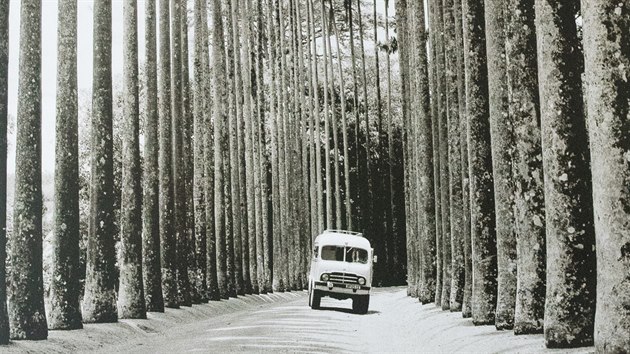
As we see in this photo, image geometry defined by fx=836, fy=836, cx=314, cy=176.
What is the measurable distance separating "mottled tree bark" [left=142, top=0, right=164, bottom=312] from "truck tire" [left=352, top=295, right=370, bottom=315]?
6.72 metres

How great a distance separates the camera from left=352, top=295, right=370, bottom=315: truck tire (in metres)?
26.3

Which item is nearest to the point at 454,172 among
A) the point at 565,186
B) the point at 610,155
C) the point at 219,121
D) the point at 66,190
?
the point at 66,190

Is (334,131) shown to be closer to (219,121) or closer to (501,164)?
(219,121)

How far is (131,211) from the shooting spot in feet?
67.2

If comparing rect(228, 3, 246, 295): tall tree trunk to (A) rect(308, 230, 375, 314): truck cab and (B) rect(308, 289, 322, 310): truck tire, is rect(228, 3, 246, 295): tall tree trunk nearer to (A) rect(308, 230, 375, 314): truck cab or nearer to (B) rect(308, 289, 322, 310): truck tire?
(B) rect(308, 289, 322, 310): truck tire

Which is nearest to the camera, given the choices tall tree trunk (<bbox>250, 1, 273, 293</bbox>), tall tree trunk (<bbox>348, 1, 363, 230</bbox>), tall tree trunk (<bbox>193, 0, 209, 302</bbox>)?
tall tree trunk (<bbox>193, 0, 209, 302</bbox>)

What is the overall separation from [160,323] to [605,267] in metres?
13.0

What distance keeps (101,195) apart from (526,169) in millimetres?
9633

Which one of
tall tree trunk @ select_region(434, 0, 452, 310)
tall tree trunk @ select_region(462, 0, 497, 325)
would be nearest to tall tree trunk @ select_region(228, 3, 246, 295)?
tall tree trunk @ select_region(434, 0, 452, 310)

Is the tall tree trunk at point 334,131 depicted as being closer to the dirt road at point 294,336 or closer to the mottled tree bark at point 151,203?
the dirt road at point 294,336

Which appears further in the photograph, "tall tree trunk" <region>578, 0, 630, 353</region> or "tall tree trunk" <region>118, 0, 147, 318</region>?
"tall tree trunk" <region>118, 0, 147, 318</region>

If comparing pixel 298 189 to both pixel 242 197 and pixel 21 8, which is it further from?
pixel 21 8

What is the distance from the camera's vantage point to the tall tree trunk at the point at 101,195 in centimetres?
1820

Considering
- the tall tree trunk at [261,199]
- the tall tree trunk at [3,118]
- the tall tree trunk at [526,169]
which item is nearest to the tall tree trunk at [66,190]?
the tall tree trunk at [3,118]
